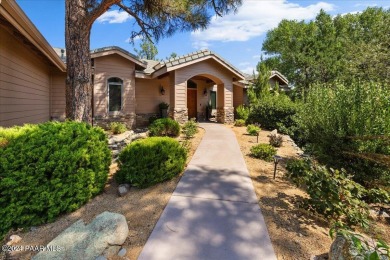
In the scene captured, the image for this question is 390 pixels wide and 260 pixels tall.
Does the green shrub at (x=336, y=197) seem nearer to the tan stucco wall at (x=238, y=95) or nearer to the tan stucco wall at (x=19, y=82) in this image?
the tan stucco wall at (x=19, y=82)

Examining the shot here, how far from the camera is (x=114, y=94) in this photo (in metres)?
12.0

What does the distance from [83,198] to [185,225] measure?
1797 mm

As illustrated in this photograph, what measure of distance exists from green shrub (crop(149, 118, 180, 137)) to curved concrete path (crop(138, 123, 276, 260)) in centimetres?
381

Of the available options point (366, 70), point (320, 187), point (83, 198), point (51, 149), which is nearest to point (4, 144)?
point (51, 149)

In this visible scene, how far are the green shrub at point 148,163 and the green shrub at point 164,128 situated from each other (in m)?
3.96

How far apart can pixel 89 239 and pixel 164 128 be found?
6.49 m

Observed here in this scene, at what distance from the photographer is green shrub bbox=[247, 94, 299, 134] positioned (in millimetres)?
11539

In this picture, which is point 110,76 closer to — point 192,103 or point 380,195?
point 192,103

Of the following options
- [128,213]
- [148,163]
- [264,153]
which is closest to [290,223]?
[128,213]

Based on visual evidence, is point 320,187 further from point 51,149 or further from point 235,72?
point 235,72

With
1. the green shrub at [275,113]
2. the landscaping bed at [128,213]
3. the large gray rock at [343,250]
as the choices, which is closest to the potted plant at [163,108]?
the green shrub at [275,113]

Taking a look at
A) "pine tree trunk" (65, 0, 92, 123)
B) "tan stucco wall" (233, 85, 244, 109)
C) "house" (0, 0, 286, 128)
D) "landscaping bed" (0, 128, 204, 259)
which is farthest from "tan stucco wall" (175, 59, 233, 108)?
"landscaping bed" (0, 128, 204, 259)

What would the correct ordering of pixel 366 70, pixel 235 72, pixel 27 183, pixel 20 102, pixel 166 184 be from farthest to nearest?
1. pixel 366 70
2. pixel 235 72
3. pixel 20 102
4. pixel 166 184
5. pixel 27 183

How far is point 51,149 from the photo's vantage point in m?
3.24
